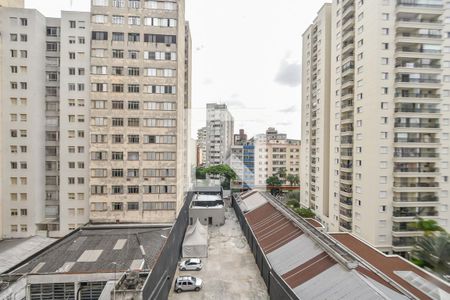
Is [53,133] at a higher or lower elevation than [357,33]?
lower

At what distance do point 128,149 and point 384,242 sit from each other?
2722 centimetres

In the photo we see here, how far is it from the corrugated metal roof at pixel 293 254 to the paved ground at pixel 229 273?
95.0 inches

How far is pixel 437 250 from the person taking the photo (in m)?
13.1

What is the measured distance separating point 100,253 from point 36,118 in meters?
19.3

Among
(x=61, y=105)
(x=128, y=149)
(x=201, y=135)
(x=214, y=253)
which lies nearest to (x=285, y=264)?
(x=214, y=253)

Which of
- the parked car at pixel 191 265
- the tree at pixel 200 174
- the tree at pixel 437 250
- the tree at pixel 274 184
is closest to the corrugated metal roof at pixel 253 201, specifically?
the parked car at pixel 191 265

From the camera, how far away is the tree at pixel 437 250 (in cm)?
1295

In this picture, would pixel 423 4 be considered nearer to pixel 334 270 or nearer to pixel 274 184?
pixel 334 270

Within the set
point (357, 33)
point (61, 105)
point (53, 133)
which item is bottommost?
point (53, 133)

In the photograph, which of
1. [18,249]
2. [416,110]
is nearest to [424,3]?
[416,110]

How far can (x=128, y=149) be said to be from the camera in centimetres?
2486

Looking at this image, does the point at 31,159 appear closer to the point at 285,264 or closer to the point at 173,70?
the point at 173,70

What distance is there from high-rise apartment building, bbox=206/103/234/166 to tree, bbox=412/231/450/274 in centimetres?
6972

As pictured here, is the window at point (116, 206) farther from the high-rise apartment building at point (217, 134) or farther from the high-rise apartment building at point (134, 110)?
the high-rise apartment building at point (217, 134)
